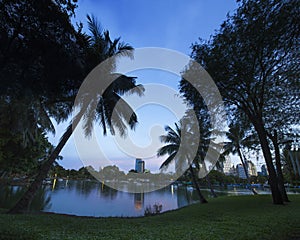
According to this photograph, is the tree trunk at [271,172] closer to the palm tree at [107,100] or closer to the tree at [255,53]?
the tree at [255,53]

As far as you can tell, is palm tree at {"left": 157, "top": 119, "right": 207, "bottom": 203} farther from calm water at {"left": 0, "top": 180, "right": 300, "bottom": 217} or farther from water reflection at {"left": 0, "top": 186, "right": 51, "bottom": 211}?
water reflection at {"left": 0, "top": 186, "right": 51, "bottom": 211}

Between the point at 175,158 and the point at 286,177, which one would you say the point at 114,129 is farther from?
the point at 286,177

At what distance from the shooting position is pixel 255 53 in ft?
23.1

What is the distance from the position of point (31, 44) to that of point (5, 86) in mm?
1714

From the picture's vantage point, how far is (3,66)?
4.89m

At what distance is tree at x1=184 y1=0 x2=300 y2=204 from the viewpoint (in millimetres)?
5379

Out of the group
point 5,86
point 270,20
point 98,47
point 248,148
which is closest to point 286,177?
point 248,148

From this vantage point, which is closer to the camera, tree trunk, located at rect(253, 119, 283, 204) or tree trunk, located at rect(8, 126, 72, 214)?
tree trunk, located at rect(8, 126, 72, 214)

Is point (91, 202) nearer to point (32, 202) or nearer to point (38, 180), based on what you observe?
point (32, 202)

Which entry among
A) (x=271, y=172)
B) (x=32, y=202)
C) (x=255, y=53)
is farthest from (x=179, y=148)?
(x=32, y=202)

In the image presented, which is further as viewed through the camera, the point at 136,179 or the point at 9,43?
the point at 136,179

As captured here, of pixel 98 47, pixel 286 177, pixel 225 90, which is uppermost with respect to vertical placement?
pixel 98 47

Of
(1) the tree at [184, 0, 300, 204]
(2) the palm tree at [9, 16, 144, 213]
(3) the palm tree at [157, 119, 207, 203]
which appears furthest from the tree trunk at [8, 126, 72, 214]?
(3) the palm tree at [157, 119, 207, 203]

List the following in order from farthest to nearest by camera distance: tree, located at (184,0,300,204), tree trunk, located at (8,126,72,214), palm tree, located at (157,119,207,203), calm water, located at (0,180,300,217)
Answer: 1. palm tree, located at (157,119,207,203)
2. calm water, located at (0,180,300,217)
3. tree trunk, located at (8,126,72,214)
4. tree, located at (184,0,300,204)
